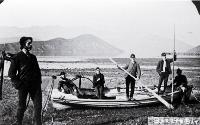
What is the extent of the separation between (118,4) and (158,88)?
5.41ft

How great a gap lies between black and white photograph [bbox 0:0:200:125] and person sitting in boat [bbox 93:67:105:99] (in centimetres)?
1

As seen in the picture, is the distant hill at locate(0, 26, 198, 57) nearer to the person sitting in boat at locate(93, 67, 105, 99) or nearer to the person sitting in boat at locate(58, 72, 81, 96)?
the person sitting in boat at locate(93, 67, 105, 99)

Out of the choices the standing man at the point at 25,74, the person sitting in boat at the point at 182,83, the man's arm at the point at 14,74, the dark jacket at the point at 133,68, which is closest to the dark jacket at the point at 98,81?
the dark jacket at the point at 133,68

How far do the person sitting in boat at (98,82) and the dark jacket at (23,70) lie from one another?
1.70 m

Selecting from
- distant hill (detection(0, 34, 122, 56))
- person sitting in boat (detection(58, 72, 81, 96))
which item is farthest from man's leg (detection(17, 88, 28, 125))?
person sitting in boat (detection(58, 72, 81, 96))

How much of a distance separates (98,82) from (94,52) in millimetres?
412

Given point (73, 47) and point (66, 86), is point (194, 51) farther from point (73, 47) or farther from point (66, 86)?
point (66, 86)

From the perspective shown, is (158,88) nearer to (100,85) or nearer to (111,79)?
(100,85)

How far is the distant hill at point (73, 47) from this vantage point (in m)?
4.16

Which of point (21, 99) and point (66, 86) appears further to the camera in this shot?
point (66, 86)

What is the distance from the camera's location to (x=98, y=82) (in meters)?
4.83

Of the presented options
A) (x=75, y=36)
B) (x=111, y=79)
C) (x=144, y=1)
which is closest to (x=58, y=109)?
(x=75, y=36)

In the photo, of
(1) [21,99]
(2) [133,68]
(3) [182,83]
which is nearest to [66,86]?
(2) [133,68]

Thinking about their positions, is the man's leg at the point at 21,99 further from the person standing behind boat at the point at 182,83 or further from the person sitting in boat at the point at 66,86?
Result: the person standing behind boat at the point at 182,83
